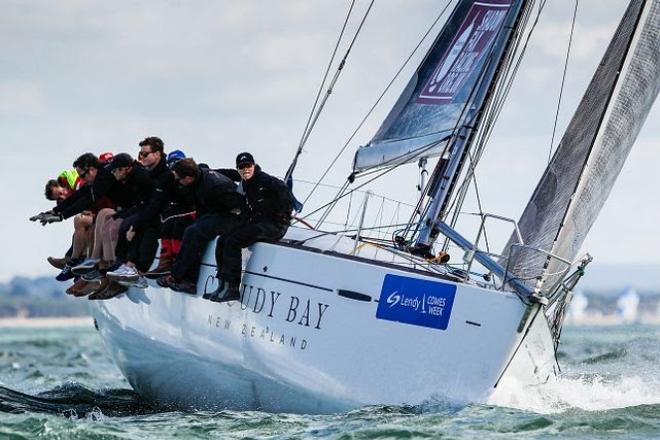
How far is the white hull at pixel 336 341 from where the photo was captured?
902 cm

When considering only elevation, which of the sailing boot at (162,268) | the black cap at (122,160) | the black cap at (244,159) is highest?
the black cap at (244,159)

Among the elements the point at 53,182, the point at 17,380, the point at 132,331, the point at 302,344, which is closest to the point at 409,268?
the point at 302,344

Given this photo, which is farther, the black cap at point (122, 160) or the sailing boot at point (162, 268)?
the black cap at point (122, 160)

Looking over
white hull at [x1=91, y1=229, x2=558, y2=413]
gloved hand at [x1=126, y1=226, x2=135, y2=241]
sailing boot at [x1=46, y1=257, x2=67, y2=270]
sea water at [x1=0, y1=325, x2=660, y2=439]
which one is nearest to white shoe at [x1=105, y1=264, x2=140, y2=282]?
gloved hand at [x1=126, y1=226, x2=135, y2=241]

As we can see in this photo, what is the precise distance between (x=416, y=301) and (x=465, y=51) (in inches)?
112

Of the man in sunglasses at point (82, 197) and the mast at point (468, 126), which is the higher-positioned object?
the mast at point (468, 126)

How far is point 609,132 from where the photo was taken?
32.9 feet

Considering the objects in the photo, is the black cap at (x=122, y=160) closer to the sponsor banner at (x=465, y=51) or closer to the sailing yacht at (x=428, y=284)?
the sailing yacht at (x=428, y=284)

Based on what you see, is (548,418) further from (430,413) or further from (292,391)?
(292,391)

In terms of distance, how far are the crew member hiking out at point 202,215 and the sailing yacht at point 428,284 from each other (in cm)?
12

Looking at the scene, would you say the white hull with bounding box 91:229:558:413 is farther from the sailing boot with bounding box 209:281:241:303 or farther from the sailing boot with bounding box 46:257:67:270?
the sailing boot with bounding box 46:257:67:270

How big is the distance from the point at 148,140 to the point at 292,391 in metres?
2.54

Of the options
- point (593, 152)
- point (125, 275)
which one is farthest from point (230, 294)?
point (593, 152)

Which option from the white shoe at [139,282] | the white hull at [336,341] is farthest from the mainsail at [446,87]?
the white shoe at [139,282]
